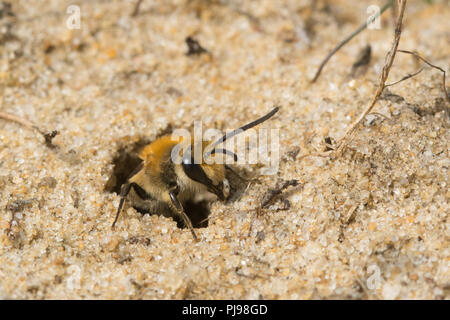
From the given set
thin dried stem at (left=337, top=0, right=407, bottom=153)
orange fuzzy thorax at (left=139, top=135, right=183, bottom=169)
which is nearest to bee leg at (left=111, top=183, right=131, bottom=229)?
orange fuzzy thorax at (left=139, top=135, right=183, bottom=169)

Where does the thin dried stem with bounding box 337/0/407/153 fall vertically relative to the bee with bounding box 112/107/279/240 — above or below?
above

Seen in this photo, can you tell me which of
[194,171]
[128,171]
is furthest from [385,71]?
[128,171]

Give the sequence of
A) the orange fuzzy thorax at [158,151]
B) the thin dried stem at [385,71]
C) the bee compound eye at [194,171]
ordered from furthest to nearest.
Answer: the orange fuzzy thorax at [158,151]
the bee compound eye at [194,171]
the thin dried stem at [385,71]

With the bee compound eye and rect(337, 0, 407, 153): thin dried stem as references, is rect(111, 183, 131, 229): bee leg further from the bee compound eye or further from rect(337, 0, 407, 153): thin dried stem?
rect(337, 0, 407, 153): thin dried stem

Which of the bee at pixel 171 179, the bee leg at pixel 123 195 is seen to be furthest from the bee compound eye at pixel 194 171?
the bee leg at pixel 123 195

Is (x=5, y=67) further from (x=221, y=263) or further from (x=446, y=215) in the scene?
(x=446, y=215)

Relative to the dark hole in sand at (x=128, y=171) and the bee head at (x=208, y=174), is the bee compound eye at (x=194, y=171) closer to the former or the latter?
the bee head at (x=208, y=174)
